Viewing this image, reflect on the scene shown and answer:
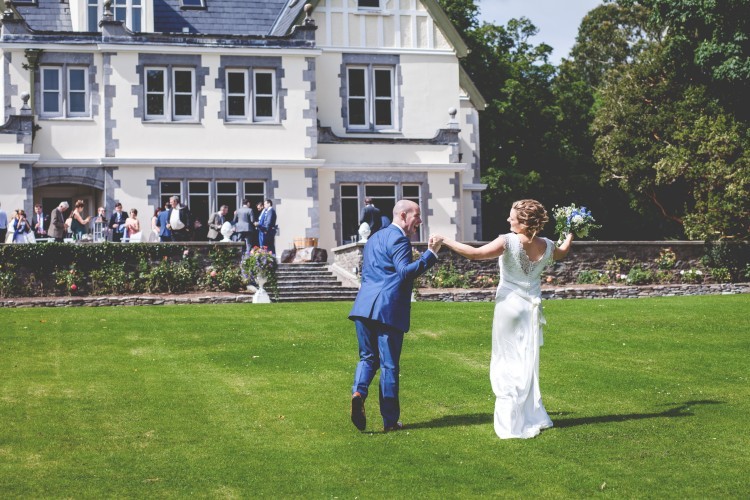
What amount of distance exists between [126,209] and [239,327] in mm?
15113

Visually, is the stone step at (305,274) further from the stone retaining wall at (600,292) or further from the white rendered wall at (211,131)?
the white rendered wall at (211,131)

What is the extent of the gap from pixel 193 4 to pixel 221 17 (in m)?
0.99

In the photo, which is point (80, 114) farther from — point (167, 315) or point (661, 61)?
point (661, 61)

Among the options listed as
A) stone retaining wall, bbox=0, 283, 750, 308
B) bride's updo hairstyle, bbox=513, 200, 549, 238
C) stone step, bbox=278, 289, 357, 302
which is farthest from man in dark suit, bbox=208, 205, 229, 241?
bride's updo hairstyle, bbox=513, 200, 549, 238

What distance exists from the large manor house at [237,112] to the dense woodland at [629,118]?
748cm

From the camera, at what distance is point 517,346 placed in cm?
1025

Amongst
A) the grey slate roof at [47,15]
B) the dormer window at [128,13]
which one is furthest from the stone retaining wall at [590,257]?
the grey slate roof at [47,15]

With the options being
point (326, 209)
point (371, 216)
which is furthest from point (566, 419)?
point (326, 209)

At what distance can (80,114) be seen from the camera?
32375mm

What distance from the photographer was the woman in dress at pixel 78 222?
28.1m

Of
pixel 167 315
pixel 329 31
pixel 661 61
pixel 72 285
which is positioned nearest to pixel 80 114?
pixel 329 31

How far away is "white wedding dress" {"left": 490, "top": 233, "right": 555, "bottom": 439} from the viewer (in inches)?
396

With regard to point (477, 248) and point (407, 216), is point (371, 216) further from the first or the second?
point (477, 248)

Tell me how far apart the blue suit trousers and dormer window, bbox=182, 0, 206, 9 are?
2760cm
